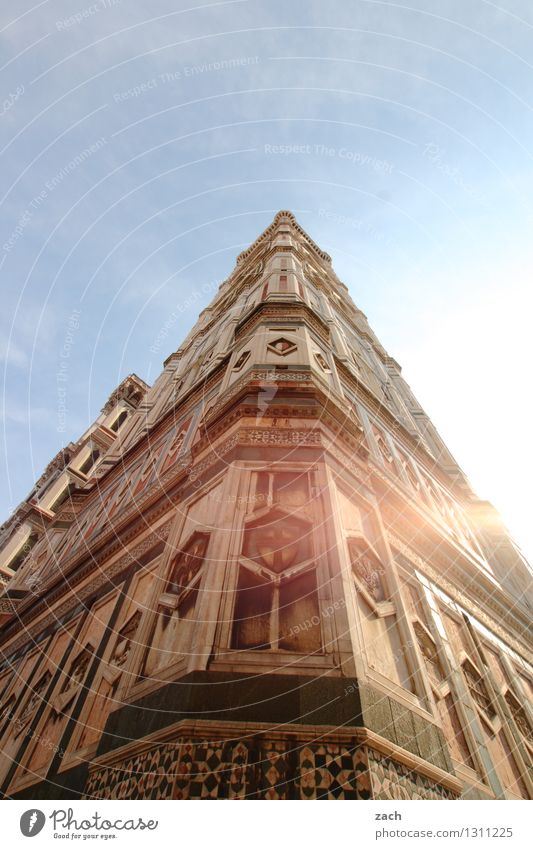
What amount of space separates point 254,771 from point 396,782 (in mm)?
888

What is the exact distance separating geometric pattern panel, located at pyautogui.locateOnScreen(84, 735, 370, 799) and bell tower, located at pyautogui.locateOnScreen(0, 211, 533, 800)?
12 millimetres

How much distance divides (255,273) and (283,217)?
1201 centimetres

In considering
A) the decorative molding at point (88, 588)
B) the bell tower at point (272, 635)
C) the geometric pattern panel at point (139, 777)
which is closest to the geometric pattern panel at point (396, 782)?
the bell tower at point (272, 635)

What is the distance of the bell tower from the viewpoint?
8.61ft

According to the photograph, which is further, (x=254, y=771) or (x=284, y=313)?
(x=284, y=313)

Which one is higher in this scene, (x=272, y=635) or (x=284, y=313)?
(x=284, y=313)

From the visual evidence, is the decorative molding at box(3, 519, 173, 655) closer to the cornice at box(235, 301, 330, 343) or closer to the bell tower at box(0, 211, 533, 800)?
the bell tower at box(0, 211, 533, 800)

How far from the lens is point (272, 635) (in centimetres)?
324

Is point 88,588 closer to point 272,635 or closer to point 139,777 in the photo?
point 139,777

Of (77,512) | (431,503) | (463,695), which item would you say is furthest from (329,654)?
(77,512)

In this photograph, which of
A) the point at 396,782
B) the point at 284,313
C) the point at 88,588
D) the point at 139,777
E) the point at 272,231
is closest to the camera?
the point at 396,782

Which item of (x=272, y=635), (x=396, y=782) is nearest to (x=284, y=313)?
(x=272, y=635)

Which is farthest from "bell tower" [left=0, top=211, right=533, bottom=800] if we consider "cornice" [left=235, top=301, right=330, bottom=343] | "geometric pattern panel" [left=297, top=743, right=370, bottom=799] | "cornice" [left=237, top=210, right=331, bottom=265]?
"cornice" [left=237, top=210, right=331, bottom=265]

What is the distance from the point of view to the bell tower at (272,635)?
2.62m
